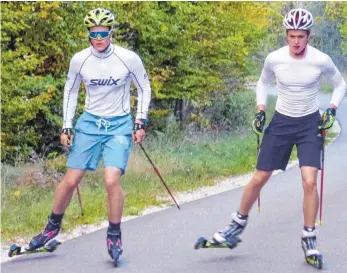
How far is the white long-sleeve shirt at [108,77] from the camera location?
6.46 meters

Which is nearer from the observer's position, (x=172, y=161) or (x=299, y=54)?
(x=299, y=54)

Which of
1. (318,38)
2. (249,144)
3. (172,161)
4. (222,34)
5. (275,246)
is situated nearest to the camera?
(275,246)

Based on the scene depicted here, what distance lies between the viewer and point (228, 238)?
6812mm

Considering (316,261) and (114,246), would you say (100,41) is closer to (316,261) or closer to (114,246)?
(114,246)

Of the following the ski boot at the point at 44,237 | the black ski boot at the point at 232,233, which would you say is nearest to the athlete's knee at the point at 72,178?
the ski boot at the point at 44,237

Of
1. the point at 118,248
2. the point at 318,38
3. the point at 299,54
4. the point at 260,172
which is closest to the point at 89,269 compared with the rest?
the point at 118,248

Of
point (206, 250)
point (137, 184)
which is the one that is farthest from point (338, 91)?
point (137, 184)

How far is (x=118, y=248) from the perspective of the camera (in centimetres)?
645

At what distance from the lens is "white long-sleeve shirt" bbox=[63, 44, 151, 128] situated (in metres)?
6.46

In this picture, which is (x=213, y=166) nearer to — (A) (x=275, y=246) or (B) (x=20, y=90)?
(B) (x=20, y=90)

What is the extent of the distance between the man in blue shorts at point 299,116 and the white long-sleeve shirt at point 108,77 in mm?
1115

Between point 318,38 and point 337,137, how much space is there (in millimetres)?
32302

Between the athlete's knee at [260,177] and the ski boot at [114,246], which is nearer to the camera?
the ski boot at [114,246]

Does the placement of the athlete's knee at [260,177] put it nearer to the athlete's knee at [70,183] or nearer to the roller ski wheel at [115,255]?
the roller ski wheel at [115,255]
